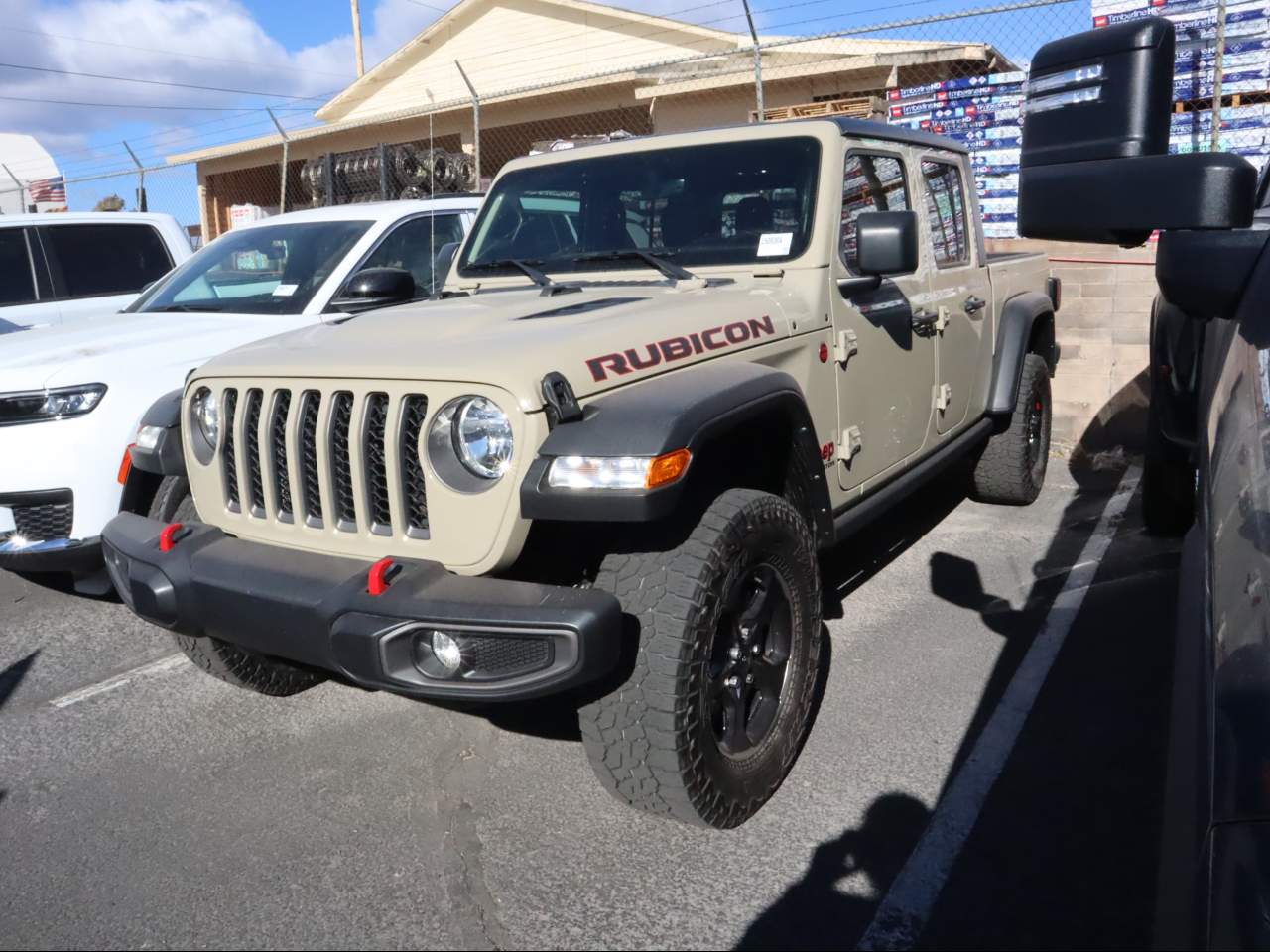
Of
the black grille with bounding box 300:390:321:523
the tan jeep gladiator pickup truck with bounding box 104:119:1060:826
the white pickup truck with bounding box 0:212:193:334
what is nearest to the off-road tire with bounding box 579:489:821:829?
the tan jeep gladiator pickup truck with bounding box 104:119:1060:826

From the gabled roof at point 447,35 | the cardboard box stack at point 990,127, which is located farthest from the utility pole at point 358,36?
the cardboard box stack at point 990,127

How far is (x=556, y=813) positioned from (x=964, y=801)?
1157mm

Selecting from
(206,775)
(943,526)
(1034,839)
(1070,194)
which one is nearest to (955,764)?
(1034,839)

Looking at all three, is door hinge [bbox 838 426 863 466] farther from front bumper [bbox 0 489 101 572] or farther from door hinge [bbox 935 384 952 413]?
front bumper [bbox 0 489 101 572]

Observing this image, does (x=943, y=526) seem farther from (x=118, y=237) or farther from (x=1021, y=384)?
(x=118, y=237)

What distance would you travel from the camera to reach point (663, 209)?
12.9 ft

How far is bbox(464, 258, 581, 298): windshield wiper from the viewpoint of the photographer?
3.66 metres

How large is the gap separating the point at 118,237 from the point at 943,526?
18.6 ft

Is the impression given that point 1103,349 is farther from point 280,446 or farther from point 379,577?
point 379,577

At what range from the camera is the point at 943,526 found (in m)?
5.75

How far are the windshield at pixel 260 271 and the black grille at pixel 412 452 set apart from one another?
2.95 metres

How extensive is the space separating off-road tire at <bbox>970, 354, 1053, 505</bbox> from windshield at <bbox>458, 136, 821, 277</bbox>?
2321 mm

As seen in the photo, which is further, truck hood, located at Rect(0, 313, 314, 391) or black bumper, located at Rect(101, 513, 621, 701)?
truck hood, located at Rect(0, 313, 314, 391)

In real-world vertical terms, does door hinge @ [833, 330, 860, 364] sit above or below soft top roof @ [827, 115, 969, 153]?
below
